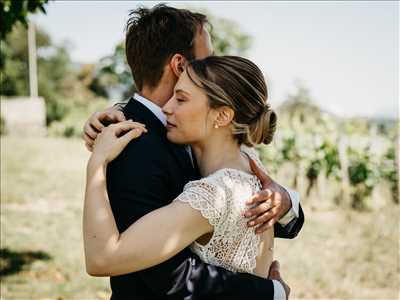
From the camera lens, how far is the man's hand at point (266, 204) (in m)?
2.03

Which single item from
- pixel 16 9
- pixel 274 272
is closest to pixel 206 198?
pixel 274 272

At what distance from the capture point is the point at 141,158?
196cm

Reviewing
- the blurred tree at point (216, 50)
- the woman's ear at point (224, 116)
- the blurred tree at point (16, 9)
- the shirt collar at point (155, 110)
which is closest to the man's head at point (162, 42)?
the shirt collar at point (155, 110)

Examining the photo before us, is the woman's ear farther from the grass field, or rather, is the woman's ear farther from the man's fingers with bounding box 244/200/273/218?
the grass field

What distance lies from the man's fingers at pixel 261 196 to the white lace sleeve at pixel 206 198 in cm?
13

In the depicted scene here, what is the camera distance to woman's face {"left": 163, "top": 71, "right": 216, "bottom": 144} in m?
2.07

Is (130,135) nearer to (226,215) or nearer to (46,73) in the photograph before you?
(226,215)

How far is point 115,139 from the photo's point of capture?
198 centimetres

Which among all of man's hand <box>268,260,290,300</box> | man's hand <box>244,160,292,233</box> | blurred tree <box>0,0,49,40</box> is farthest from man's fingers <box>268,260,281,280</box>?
blurred tree <box>0,0,49,40</box>

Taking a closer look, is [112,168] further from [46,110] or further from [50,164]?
[46,110]

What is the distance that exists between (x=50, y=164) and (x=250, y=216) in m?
15.1

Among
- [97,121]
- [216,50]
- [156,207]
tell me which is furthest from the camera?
[216,50]

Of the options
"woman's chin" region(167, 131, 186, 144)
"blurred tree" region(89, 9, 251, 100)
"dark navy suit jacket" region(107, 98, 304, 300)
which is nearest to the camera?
"dark navy suit jacket" region(107, 98, 304, 300)

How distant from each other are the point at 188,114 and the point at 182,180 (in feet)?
0.82
